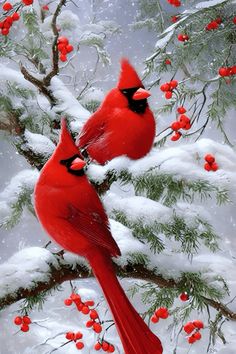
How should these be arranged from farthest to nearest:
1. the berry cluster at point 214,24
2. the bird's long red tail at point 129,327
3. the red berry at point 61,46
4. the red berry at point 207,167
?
the berry cluster at point 214,24, the red berry at point 61,46, the red berry at point 207,167, the bird's long red tail at point 129,327

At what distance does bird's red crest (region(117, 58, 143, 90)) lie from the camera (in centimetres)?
83

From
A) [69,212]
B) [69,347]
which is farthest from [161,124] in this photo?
[69,347]

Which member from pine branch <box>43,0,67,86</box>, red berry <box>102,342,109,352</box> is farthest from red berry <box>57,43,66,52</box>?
red berry <box>102,342,109,352</box>

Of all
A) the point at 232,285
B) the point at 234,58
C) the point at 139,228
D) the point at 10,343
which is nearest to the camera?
the point at 139,228

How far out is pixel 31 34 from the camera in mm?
1105

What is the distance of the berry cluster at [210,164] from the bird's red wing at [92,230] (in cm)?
18

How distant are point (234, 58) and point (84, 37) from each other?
0.36 meters

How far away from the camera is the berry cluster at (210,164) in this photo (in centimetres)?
82

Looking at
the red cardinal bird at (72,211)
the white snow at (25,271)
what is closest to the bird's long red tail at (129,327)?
the red cardinal bird at (72,211)

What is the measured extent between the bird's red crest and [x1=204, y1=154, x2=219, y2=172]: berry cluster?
153 millimetres

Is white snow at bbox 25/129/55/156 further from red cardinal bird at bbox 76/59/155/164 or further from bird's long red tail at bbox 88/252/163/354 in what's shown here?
bird's long red tail at bbox 88/252/163/354

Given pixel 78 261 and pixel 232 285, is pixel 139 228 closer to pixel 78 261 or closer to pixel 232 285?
pixel 78 261

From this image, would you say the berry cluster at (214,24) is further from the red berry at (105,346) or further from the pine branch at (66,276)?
the red berry at (105,346)

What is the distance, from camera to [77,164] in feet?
2.54
